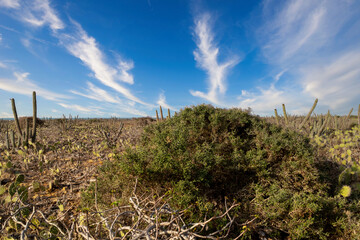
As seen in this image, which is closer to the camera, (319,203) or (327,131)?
(319,203)

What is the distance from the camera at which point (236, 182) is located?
3.90 metres

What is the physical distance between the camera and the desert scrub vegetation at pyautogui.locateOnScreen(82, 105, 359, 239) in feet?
10.4

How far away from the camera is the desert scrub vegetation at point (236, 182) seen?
10.4 feet

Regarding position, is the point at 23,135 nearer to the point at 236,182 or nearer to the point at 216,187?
the point at 216,187

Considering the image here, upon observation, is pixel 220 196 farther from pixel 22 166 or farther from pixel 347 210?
pixel 22 166

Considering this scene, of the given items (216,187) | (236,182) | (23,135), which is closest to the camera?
(216,187)

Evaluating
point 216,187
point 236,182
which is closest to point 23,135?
point 216,187

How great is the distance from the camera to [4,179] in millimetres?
5141

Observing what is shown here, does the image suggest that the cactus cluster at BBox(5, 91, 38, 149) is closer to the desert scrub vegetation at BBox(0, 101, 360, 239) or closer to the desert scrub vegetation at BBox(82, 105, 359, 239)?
the desert scrub vegetation at BBox(0, 101, 360, 239)

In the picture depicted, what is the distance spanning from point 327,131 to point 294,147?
9.48m

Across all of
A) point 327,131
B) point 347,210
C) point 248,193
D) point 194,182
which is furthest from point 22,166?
point 327,131

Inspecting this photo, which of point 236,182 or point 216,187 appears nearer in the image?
A: point 216,187

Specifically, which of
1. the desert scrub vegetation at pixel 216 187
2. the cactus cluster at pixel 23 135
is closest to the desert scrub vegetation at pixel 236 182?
the desert scrub vegetation at pixel 216 187

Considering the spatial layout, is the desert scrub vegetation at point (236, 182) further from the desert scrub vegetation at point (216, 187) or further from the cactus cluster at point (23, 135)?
the cactus cluster at point (23, 135)
